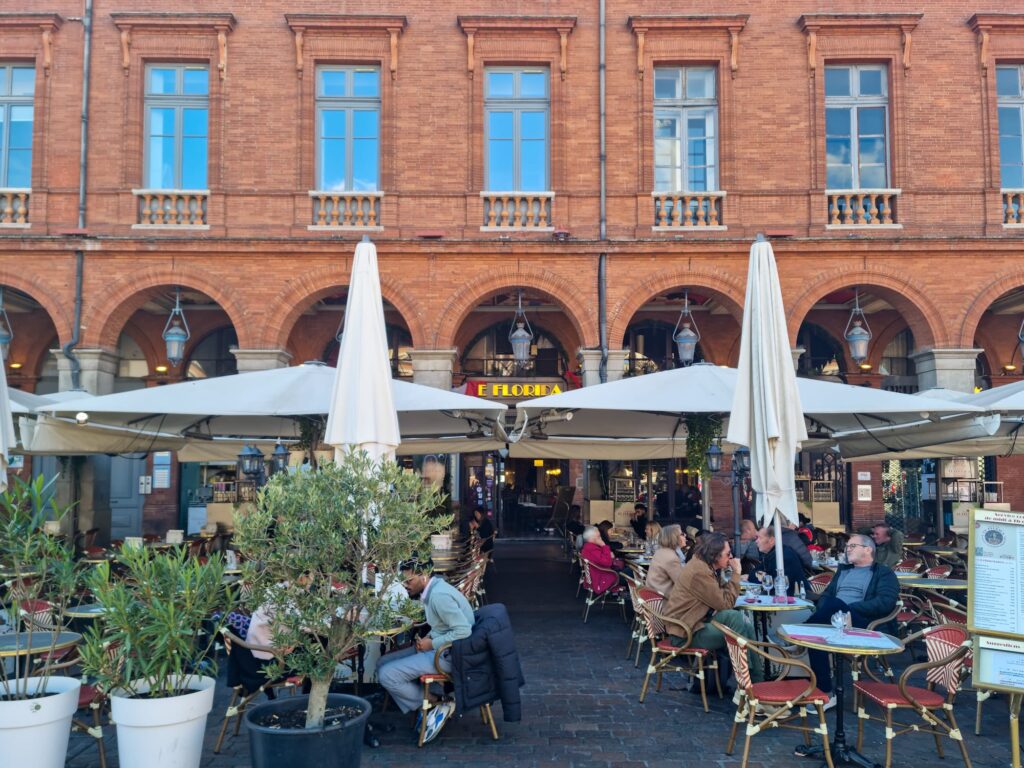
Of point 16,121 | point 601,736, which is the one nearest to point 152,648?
point 601,736

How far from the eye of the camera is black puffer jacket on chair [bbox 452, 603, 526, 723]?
573cm

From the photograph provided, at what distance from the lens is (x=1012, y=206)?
46.7 feet

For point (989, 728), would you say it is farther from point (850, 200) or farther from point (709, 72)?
point (709, 72)

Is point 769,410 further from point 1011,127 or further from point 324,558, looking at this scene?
point 1011,127

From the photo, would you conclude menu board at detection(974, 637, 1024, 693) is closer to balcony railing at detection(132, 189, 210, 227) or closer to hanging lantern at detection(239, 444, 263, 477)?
hanging lantern at detection(239, 444, 263, 477)

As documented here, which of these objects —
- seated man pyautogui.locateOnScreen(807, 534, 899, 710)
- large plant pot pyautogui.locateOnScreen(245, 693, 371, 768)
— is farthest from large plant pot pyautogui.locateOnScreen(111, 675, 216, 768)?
seated man pyautogui.locateOnScreen(807, 534, 899, 710)

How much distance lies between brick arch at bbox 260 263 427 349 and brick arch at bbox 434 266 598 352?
1.33 ft

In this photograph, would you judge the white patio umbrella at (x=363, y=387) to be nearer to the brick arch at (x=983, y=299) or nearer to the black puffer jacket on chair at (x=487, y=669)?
the black puffer jacket on chair at (x=487, y=669)

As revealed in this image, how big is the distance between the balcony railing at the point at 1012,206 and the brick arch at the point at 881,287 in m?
2.10

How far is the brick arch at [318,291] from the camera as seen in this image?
A: 1391 cm

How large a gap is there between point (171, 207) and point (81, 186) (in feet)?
4.87

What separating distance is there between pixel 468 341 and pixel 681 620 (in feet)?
37.1

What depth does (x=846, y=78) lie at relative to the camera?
48.5 feet

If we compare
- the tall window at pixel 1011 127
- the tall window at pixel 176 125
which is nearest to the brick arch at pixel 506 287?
the tall window at pixel 176 125
